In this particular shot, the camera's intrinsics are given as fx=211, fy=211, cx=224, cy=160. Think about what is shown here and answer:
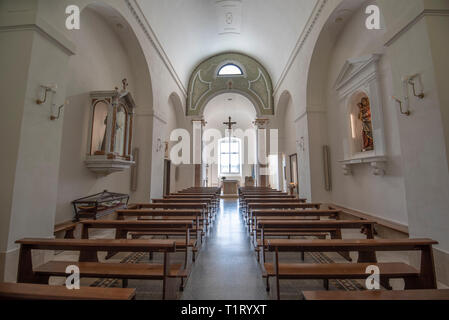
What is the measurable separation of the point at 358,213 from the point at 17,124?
5.47m

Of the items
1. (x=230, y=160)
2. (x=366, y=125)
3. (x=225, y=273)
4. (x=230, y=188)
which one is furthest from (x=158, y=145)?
(x=230, y=160)

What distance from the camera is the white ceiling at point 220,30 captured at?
5.88 m

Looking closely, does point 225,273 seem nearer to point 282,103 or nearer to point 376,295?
point 376,295

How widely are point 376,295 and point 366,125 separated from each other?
12.6 feet

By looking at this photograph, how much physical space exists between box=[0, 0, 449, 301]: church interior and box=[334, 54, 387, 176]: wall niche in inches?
1.4

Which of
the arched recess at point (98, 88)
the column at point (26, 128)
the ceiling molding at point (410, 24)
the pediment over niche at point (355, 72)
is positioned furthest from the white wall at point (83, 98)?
the pediment over niche at point (355, 72)

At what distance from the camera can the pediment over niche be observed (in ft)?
12.2

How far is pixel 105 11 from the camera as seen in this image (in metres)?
4.39

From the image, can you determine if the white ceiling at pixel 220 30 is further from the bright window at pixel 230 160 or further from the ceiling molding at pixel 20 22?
the bright window at pixel 230 160

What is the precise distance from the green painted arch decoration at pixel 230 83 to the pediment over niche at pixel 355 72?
17.6ft

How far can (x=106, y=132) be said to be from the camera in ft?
13.3

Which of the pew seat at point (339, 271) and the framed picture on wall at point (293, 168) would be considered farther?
the framed picture on wall at point (293, 168)
